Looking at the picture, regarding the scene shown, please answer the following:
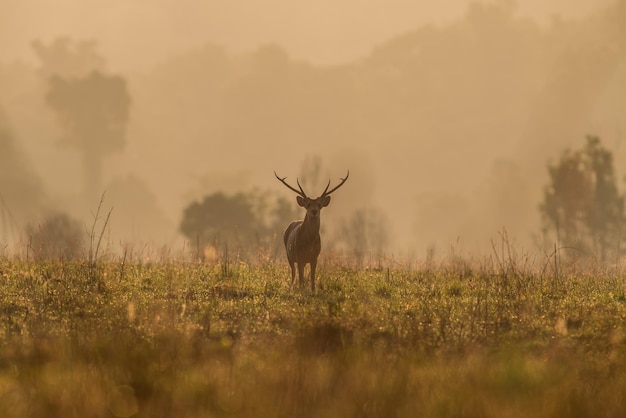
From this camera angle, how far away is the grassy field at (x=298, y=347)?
727 cm

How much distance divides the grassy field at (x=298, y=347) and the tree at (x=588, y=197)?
145 ft

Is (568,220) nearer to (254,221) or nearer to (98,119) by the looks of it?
(254,221)

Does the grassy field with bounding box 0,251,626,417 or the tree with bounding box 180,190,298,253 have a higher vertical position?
the tree with bounding box 180,190,298,253

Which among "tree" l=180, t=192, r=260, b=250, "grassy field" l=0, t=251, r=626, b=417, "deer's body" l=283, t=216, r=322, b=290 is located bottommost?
"grassy field" l=0, t=251, r=626, b=417

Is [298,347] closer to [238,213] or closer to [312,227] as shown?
[312,227]

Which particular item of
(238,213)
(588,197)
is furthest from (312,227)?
(238,213)

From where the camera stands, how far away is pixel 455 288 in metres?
15.5

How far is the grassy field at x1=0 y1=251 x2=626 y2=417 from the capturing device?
727cm

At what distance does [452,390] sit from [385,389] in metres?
0.59

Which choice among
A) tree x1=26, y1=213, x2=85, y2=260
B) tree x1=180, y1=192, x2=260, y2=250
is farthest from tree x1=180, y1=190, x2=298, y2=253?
tree x1=26, y1=213, x2=85, y2=260

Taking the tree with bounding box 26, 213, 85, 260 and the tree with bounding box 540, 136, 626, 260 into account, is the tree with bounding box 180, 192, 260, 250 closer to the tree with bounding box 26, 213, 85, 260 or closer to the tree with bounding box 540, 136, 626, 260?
the tree with bounding box 540, 136, 626, 260

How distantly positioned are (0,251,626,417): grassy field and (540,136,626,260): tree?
44.3 metres

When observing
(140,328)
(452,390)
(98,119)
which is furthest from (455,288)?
(98,119)

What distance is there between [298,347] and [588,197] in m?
53.6
